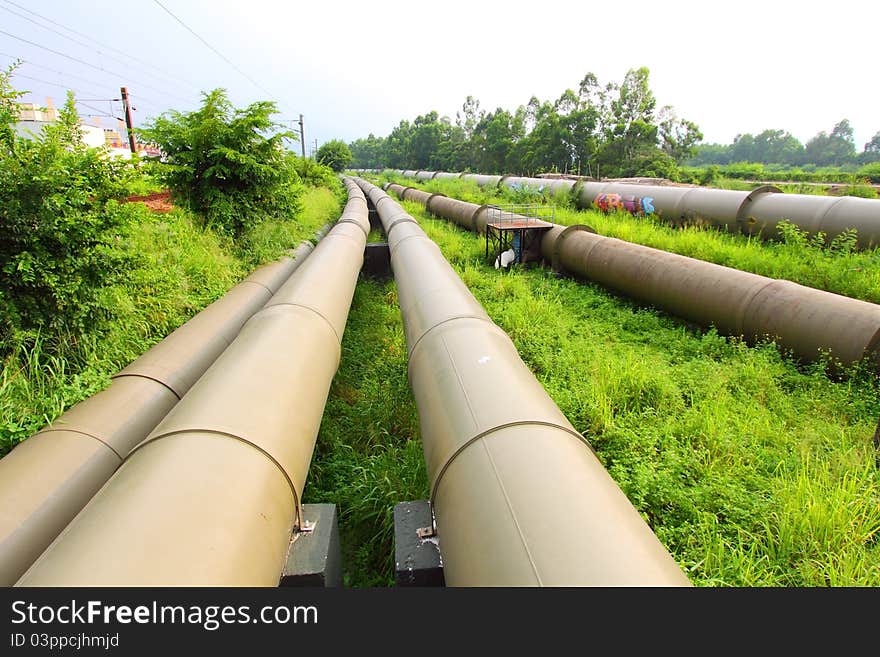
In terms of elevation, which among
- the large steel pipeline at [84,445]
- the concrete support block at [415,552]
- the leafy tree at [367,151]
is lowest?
the concrete support block at [415,552]

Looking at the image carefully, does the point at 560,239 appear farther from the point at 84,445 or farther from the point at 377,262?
the point at 84,445

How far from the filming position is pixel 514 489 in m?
1.87

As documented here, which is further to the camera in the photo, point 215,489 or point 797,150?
point 797,150

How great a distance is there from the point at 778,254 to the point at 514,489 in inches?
365

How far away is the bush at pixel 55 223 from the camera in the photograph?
11.3ft

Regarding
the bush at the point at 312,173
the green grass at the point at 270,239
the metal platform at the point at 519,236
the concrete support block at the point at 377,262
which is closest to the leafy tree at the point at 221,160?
the green grass at the point at 270,239

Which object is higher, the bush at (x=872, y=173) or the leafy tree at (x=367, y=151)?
the leafy tree at (x=367, y=151)

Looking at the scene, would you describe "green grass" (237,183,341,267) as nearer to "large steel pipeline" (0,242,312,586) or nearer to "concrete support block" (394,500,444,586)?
"large steel pipeline" (0,242,312,586)

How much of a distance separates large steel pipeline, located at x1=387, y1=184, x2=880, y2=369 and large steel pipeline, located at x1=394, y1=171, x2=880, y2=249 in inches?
166

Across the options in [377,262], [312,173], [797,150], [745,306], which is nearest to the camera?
[745,306]

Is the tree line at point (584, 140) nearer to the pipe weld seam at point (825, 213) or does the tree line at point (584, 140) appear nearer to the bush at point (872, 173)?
the bush at point (872, 173)

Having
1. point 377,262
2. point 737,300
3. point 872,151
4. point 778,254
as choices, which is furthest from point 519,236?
point 872,151

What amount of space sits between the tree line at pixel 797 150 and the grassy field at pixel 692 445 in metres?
80.9

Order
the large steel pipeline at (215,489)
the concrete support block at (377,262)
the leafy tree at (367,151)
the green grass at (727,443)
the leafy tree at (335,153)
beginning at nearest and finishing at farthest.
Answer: the large steel pipeline at (215,489)
the green grass at (727,443)
the concrete support block at (377,262)
the leafy tree at (335,153)
the leafy tree at (367,151)
